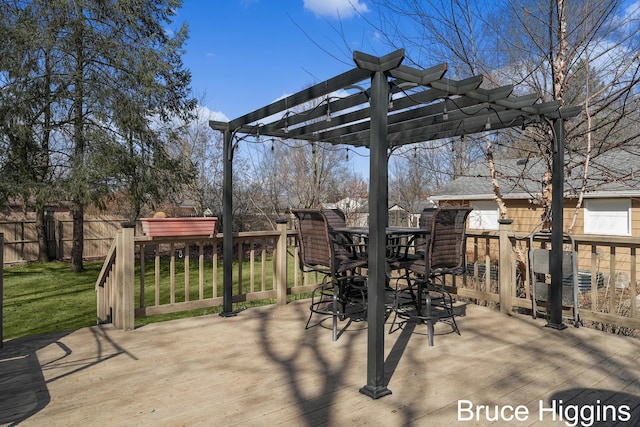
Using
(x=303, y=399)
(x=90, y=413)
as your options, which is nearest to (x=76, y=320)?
(x=90, y=413)

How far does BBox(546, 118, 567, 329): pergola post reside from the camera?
392cm

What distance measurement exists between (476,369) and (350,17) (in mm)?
4201

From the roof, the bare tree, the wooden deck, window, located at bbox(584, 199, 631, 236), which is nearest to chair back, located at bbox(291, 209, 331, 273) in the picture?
the wooden deck

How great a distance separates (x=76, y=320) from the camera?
6668 millimetres

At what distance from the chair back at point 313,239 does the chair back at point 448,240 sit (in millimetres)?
866

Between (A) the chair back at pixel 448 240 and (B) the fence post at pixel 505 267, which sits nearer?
(A) the chair back at pixel 448 240

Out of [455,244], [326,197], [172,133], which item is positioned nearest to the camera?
[455,244]

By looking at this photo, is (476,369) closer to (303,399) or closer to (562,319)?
(303,399)

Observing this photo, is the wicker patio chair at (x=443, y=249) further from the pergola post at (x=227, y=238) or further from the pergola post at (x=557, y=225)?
the pergola post at (x=227, y=238)

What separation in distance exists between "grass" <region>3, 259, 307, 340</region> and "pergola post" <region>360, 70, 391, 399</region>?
327 cm

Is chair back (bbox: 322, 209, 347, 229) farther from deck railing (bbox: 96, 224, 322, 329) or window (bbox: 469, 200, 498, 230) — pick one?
window (bbox: 469, 200, 498, 230)

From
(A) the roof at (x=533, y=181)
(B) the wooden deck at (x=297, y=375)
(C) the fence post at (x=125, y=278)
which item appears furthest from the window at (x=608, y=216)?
(C) the fence post at (x=125, y=278)

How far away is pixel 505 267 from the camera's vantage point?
14.5ft

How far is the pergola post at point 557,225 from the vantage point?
12.9 ft
